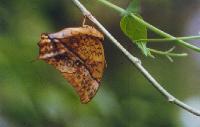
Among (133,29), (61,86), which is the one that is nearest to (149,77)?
(133,29)

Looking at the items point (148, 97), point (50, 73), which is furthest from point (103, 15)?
point (50, 73)

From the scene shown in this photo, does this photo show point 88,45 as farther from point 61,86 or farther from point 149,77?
point 61,86

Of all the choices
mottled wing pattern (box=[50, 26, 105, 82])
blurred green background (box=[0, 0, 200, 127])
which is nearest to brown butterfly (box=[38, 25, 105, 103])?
mottled wing pattern (box=[50, 26, 105, 82])

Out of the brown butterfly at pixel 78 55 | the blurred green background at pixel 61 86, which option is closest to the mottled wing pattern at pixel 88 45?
the brown butterfly at pixel 78 55

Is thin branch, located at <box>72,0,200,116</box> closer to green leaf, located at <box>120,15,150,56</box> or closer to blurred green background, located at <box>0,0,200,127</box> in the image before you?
green leaf, located at <box>120,15,150,56</box>

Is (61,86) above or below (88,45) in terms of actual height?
below

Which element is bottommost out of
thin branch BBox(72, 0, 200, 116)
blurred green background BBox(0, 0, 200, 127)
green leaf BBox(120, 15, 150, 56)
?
blurred green background BBox(0, 0, 200, 127)
